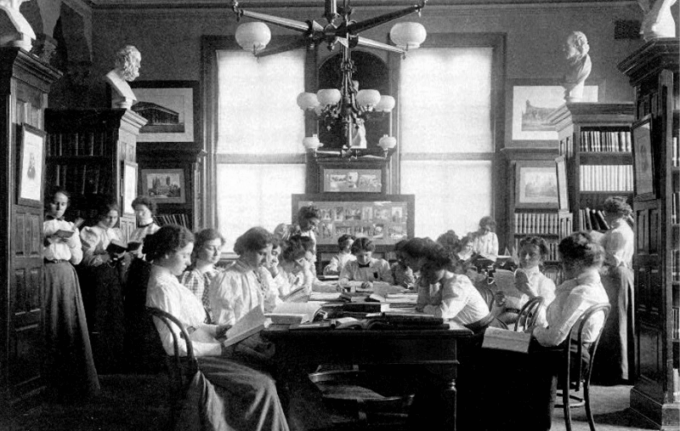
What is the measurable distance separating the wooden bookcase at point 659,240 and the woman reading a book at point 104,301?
3799 millimetres

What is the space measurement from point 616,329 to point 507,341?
2.53 m

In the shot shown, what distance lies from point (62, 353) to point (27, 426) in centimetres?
72

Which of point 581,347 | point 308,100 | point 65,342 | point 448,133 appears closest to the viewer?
point 581,347

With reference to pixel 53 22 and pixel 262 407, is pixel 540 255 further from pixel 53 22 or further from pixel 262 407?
pixel 53 22

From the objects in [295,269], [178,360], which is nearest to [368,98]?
[295,269]

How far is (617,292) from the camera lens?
19.1ft

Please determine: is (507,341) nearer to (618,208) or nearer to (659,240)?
(659,240)

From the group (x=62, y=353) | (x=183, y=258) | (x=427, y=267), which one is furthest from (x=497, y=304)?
(x=62, y=353)

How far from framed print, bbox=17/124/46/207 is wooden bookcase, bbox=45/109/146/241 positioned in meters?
1.95

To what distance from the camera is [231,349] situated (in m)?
3.49

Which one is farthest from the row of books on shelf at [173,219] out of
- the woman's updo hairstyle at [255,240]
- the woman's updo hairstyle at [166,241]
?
the woman's updo hairstyle at [166,241]

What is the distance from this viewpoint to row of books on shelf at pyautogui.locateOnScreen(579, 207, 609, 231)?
6629 mm

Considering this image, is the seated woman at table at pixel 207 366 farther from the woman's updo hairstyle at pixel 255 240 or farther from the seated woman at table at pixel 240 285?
the woman's updo hairstyle at pixel 255 240

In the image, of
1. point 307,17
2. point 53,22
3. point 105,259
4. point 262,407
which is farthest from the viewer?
point 307,17
